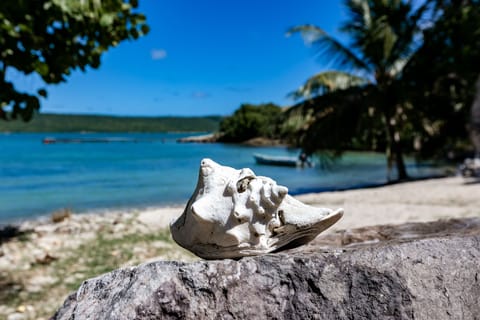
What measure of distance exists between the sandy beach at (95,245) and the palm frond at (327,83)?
6572 millimetres

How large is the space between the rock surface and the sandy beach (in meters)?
3.00

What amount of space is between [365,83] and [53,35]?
13471 millimetres

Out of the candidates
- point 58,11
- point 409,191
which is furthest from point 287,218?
point 409,191

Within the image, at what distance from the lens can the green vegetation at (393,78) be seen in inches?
619

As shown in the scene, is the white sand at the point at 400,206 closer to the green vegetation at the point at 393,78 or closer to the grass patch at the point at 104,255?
the grass patch at the point at 104,255

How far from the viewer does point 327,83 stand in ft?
54.9

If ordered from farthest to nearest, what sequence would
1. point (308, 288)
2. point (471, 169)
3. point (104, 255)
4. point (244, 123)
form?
point (244, 123) < point (471, 169) < point (104, 255) < point (308, 288)

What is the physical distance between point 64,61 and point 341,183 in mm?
15930

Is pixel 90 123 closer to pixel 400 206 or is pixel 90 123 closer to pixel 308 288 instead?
pixel 400 206

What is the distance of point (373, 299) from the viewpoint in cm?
206

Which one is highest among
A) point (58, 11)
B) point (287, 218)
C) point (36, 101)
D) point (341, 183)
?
point (58, 11)

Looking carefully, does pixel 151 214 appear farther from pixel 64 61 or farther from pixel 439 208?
pixel 439 208

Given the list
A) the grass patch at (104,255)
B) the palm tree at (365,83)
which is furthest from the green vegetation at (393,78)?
the grass patch at (104,255)

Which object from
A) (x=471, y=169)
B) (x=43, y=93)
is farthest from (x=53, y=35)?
(x=471, y=169)
